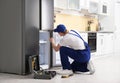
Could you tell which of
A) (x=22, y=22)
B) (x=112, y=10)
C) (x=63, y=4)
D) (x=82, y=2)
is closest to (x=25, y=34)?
(x=22, y=22)

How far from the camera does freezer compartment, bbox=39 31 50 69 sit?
15.7 ft

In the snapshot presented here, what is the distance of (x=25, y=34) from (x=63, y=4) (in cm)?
222

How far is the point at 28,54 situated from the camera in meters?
4.23

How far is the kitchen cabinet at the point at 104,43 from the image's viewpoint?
24.6 feet

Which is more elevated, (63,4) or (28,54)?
(63,4)

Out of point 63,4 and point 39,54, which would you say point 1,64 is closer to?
point 39,54

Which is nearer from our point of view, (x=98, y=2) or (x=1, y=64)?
(x=1, y=64)

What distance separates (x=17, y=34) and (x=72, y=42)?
990mm

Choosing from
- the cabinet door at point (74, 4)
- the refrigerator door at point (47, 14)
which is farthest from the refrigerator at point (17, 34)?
the cabinet door at point (74, 4)

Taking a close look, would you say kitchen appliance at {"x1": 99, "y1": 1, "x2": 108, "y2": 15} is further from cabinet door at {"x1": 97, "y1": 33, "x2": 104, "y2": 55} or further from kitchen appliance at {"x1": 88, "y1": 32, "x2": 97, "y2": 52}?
kitchen appliance at {"x1": 88, "y1": 32, "x2": 97, "y2": 52}

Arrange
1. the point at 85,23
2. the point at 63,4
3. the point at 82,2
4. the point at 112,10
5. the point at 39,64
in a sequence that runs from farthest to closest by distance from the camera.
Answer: the point at 112,10
the point at 85,23
the point at 82,2
the point at 63,4
the point at 39,64

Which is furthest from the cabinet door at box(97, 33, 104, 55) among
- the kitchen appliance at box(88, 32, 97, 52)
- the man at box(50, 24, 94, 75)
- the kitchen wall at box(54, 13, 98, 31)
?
the man at box(50, 24, 94, 75)

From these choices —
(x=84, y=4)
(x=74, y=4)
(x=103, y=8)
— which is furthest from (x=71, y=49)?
(x=103, y=8)

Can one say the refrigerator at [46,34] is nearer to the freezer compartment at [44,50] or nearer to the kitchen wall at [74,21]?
the freezer compartment at [44,50]
